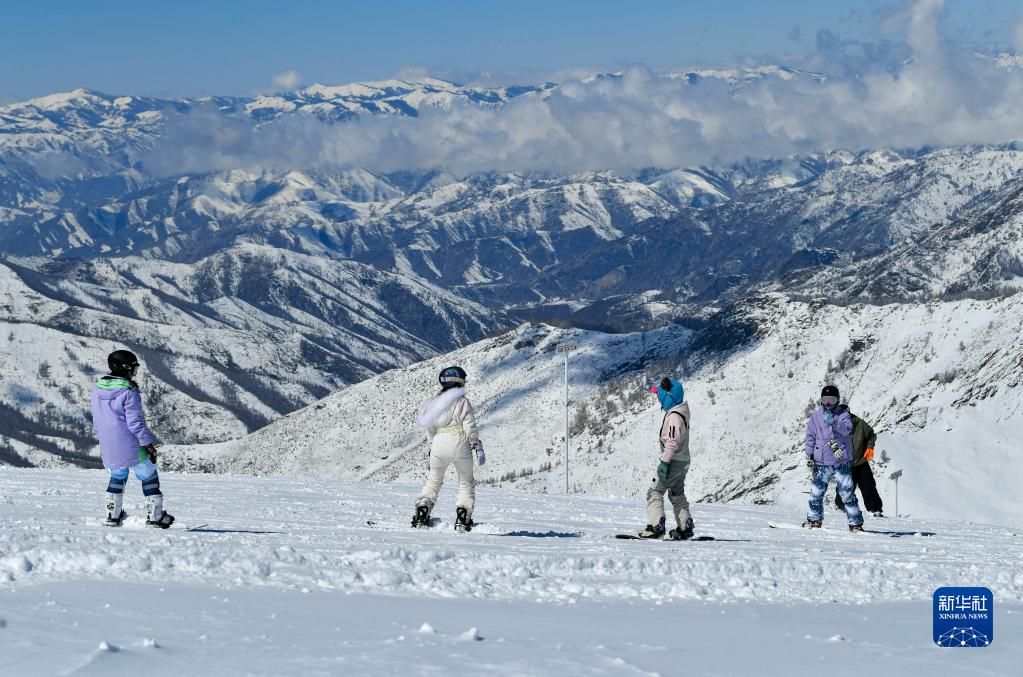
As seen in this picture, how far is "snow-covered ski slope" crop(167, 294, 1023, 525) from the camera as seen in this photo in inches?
2618

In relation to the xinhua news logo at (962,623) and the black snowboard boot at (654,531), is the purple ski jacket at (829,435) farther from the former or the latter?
the xinhua news logo at (962,623)

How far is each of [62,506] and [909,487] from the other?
50.3 meters

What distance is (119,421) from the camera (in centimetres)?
1605

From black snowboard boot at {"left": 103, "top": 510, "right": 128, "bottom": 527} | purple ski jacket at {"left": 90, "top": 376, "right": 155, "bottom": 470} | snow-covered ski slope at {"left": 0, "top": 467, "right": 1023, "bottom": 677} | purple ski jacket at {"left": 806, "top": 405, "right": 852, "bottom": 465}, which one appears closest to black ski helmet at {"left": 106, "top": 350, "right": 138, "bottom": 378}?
purple ski jacket at {"left": 90, "top": 376, "right": 155, "bottom": 470}

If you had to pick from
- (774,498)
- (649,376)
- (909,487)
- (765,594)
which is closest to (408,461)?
(649,376)

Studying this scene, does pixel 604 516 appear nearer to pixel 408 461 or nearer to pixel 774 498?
pixel 774 498

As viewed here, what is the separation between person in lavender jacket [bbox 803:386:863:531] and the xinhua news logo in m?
10.6

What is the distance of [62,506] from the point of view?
19.7 meters

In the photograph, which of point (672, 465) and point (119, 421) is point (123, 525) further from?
point (672, 465)

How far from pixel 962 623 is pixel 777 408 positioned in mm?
128633

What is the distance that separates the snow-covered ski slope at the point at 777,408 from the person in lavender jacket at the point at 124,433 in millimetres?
48482

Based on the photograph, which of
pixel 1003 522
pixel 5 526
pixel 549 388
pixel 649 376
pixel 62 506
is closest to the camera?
pixel 5 526

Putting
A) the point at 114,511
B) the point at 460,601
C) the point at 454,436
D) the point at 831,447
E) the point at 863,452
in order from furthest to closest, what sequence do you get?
the point at 863,452, the point at 831,447, the point at 454,436, the point at 114,511, the point at 460,601

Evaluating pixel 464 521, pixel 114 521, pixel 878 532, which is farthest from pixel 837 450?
pixel 114 521
